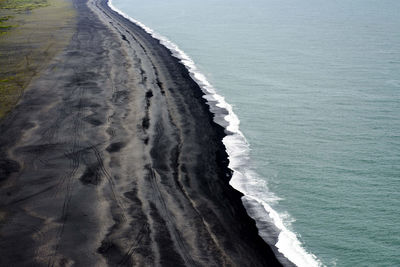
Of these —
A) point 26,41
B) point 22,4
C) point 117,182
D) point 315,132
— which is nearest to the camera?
point 117,182

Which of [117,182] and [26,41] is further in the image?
[26,41]

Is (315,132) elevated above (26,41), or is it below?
below

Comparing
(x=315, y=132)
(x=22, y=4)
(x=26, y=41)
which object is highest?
(x=22, y=4)

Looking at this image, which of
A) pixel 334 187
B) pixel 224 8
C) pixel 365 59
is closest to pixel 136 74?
pixel 334 187

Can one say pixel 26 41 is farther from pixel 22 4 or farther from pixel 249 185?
pixel 22 4

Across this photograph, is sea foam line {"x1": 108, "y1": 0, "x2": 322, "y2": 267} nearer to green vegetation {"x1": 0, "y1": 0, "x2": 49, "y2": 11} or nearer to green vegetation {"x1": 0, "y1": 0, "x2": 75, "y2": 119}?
green vegetation {"x1": 0, "y1": 0, "x2": 75, "y2": 119}

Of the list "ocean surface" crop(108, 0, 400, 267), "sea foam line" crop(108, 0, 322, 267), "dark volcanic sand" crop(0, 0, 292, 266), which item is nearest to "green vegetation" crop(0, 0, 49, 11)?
"ocean surface" crop(108, 0, 400, 267)

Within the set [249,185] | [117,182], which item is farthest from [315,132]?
[117,182]

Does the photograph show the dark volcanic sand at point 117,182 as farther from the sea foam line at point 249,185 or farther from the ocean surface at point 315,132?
the ocean surface at point 315,132
